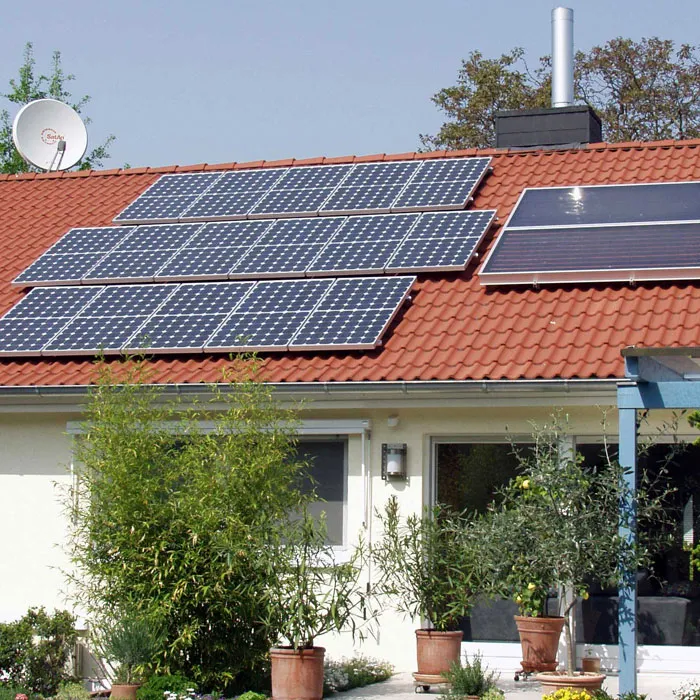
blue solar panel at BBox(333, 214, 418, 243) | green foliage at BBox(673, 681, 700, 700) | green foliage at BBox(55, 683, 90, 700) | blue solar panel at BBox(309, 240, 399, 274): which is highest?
blue solar panel at BBox(333, 214, 418, 243)

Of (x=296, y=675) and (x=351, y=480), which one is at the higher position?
(x=351, y=480)

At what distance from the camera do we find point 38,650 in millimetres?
11977

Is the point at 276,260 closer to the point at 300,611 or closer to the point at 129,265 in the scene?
the point at 129,265

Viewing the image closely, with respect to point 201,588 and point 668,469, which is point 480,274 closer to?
point 668,469

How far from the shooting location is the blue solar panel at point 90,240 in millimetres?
15895

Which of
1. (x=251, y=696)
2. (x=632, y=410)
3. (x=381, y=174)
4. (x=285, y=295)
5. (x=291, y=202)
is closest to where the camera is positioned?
(x=632, y=410)

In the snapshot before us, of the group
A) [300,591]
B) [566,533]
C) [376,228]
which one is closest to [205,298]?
[376,228]

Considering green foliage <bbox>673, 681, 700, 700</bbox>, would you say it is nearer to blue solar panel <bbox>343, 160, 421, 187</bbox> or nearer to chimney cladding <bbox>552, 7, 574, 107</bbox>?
blue solar panel <bbox>343, 160, 421, 187</bbox>

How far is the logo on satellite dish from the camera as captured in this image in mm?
20891

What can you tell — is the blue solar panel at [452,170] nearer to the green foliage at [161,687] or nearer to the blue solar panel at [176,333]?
the blue solar panel at [176,333]

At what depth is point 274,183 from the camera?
17.3 meters

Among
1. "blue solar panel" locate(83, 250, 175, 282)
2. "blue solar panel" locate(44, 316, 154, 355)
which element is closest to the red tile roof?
"blue solar panel" locate(44, 316, 154, 355)

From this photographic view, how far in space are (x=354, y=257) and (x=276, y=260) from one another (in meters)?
0.95

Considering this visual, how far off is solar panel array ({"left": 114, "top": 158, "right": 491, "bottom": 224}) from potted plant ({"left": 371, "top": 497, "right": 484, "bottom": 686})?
502cm
